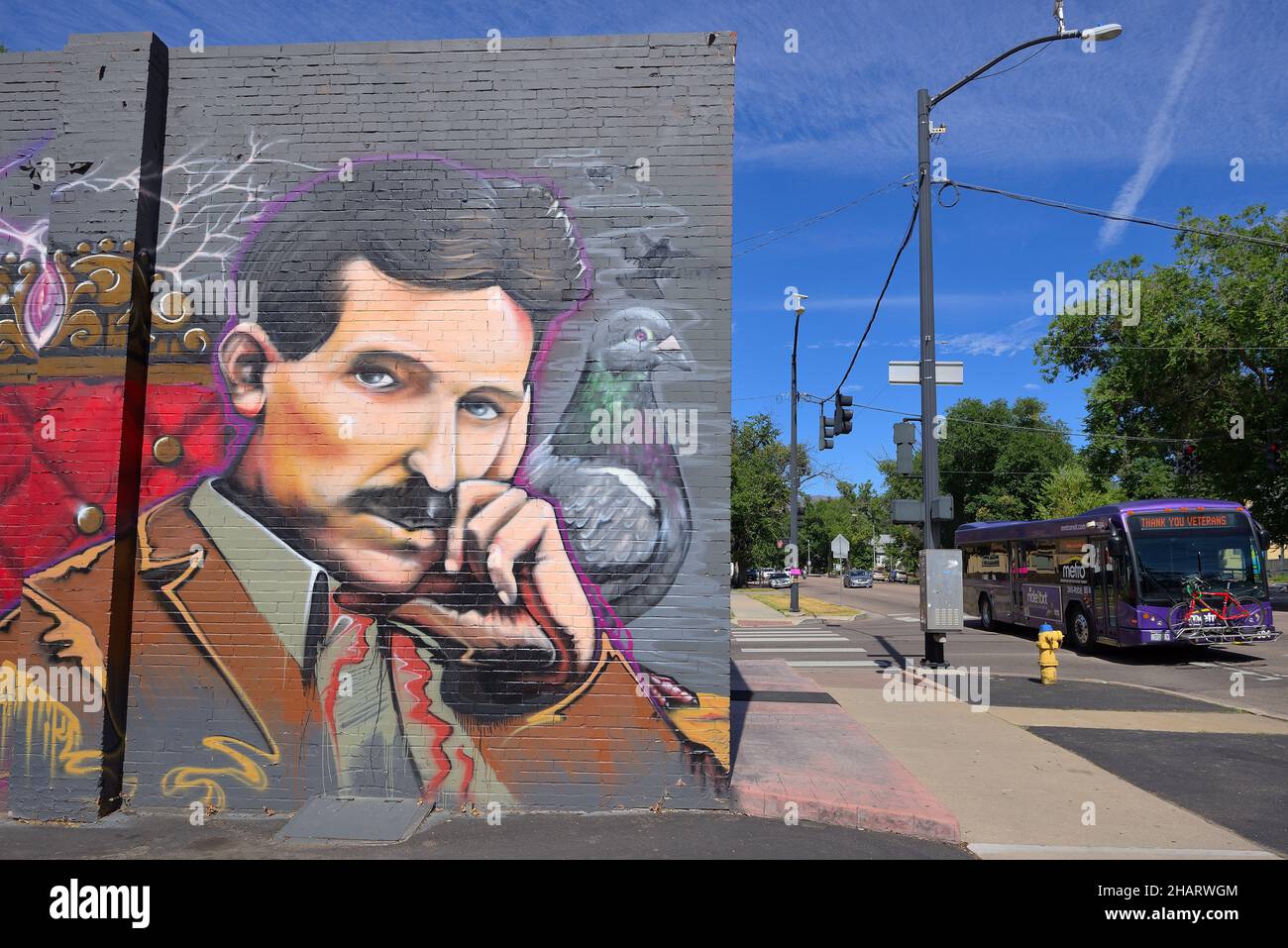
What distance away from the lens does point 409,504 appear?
6.11 meters

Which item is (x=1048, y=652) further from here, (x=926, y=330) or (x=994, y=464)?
(x=994, y=464)

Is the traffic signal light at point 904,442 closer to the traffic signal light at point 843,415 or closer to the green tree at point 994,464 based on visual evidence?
the traffic signal light at point 843,415

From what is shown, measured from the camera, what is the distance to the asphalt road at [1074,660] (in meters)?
11.8

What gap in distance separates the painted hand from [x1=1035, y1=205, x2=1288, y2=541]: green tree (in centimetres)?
2776

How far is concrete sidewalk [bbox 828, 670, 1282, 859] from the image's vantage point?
5.49 m

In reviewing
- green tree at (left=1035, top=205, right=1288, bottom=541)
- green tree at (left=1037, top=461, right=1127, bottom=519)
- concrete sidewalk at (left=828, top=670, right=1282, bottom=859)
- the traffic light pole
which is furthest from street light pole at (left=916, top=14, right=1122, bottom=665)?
green tree at (left=1037, top=461, right=1127, bottom=519)

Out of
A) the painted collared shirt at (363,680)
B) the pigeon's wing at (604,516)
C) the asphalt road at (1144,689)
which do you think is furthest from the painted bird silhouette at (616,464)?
the asphalt road at (1144,689)

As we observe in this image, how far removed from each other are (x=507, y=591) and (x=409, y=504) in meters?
1.00

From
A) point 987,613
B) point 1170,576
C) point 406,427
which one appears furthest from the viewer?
point 987,613

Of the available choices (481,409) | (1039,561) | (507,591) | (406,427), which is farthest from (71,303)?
(1039,561)

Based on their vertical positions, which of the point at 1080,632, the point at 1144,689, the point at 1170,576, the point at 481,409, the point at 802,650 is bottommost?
the point at 802,650

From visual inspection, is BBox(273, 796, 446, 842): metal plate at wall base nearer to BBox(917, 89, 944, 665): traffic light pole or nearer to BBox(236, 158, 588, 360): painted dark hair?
BBox(236, 158, 588, 360): painted dark hair
